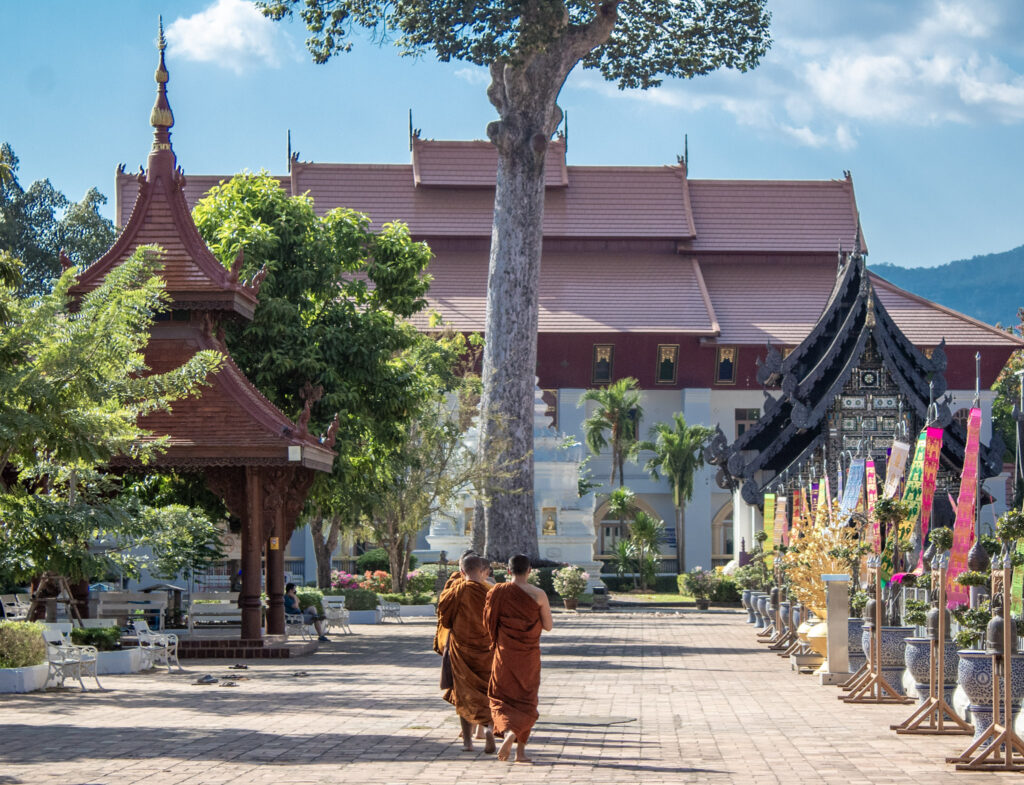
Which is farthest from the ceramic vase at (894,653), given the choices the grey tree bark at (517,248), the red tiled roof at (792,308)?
the red tiled roof at (792,308)

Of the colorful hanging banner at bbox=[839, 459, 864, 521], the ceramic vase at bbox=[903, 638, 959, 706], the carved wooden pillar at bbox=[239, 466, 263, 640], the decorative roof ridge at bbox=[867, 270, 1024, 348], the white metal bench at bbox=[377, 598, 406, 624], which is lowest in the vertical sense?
the white metal bench at bbox=[377, 598, 406, 624]

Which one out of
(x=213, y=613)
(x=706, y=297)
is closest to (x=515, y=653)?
(x=213, y=613)

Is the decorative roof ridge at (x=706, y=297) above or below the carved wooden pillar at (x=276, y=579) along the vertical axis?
above

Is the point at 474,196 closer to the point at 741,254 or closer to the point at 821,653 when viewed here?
the point at 741,254

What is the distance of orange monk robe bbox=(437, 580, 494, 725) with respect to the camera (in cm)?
1077

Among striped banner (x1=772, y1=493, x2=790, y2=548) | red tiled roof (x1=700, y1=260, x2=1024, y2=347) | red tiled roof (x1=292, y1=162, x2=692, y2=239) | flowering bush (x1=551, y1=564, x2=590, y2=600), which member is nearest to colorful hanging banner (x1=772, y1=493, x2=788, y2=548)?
striped banner (x1=772, y1=493, x2=790, y2=548)

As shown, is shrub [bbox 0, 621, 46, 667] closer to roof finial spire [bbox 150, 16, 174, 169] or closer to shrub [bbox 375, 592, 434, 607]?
roof finial spire [bbox 150, 16, 174, 169]

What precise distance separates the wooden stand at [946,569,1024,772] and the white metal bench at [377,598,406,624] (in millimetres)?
24363

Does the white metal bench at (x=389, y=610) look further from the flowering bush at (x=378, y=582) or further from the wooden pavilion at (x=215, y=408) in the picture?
the wooden pavilion at (x=215, y=408)

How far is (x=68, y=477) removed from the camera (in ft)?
57.0

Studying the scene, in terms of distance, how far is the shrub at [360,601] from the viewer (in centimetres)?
3300

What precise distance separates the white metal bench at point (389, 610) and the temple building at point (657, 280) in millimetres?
23285

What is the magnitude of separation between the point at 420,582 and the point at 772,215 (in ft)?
96.7

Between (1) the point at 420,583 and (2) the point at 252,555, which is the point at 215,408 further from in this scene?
(1) the point at 420,583
